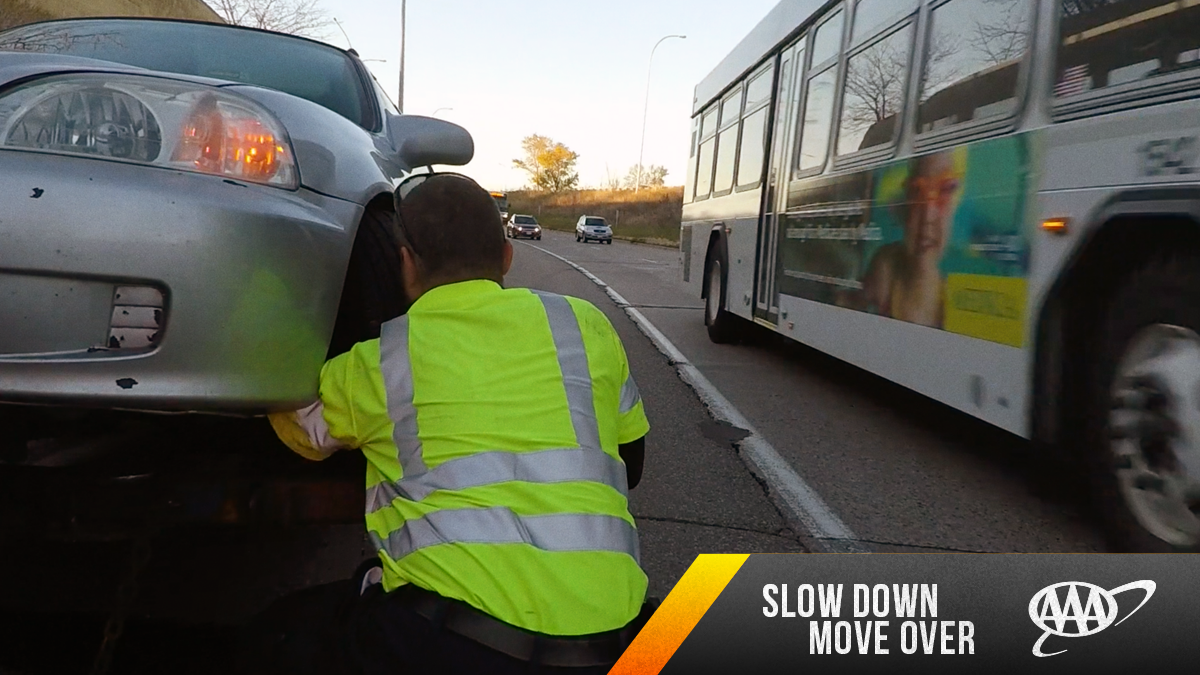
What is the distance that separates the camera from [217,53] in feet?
12.1

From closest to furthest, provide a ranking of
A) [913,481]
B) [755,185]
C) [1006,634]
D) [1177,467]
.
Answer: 1. [1006,634]
2. [1177,467]
3. [913,481]
4. [755,185]

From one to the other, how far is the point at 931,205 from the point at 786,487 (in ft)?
5.15

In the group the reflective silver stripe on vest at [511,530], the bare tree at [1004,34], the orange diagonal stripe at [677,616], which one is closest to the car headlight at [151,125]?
the reflective silver stripe on vest at [511,530]

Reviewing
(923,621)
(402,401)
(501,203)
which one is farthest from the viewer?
(501,203)

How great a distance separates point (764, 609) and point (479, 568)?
0.93 meters

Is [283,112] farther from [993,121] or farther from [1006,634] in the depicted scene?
[993,121]

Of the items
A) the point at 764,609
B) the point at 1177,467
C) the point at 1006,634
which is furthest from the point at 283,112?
the point at 1177,467

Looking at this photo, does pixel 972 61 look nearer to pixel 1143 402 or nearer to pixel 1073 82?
pixel 1073 82

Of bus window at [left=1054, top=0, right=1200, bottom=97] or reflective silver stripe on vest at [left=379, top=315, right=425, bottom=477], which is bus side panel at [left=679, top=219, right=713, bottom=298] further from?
reflective silver stripe on vest at [left=379, top=315, right=425, bottom=477]

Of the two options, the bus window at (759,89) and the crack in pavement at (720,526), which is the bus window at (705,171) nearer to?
the bus window at (759,89)

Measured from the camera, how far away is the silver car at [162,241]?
6.84 feet

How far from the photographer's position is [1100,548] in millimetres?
3891

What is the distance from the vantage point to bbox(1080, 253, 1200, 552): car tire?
3.19 metres

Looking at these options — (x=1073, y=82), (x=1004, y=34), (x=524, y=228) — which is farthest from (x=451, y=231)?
(x=524, y=228)
